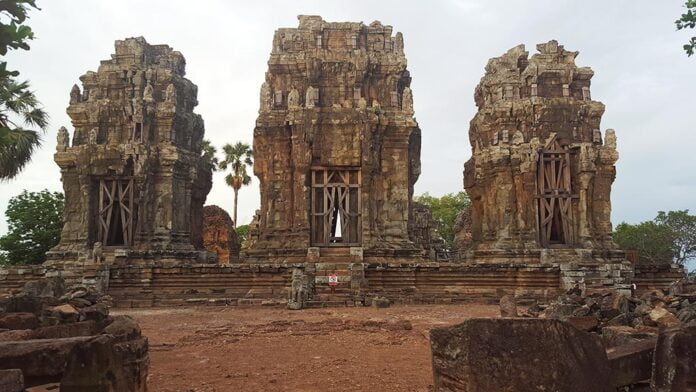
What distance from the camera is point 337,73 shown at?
18.3 metres

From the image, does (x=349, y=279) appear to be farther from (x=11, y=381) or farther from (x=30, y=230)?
(x=30, y=230)

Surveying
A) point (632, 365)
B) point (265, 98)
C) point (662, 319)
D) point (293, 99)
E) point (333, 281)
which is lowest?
point (333, 281)

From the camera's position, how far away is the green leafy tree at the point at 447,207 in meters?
41.2

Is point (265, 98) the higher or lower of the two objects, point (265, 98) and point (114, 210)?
the higher

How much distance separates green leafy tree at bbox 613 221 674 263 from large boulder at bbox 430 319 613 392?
31.9m

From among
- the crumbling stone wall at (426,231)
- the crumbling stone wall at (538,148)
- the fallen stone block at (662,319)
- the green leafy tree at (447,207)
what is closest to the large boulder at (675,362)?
the fallen stone block at (662,319)

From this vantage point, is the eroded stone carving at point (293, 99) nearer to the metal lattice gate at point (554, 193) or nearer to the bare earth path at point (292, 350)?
the bare earth path at point (292, 350)

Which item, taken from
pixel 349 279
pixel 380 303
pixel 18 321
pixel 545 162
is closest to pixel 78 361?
pixel 18 321

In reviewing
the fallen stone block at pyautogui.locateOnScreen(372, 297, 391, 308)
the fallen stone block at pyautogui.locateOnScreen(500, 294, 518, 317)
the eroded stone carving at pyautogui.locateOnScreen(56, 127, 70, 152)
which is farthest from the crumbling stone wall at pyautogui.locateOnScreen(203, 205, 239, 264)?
the fallen stone block at pyautogui.locateOnScreen(500, 294, 518, 317)

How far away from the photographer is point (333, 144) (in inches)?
688

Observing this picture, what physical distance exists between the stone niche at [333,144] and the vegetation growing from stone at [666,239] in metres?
21.0

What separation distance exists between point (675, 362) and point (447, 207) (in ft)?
132

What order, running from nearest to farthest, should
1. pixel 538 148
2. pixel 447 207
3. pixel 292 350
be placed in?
pixel 292 350, pixel 538 148, pixel 447 207

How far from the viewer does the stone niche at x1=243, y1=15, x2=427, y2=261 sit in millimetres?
17172
